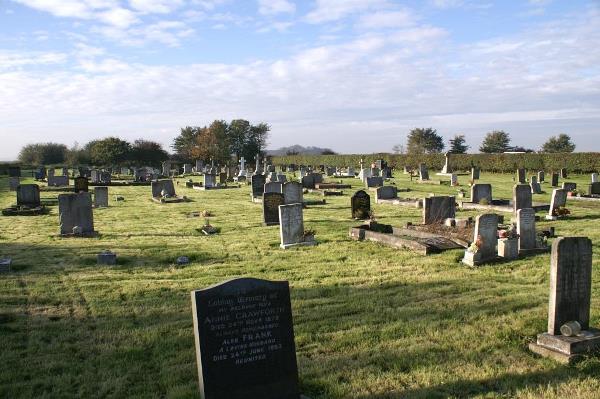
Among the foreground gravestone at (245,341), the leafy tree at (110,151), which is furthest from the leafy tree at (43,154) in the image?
the foreground gravestone at (245,341)

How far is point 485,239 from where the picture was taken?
39.6ft

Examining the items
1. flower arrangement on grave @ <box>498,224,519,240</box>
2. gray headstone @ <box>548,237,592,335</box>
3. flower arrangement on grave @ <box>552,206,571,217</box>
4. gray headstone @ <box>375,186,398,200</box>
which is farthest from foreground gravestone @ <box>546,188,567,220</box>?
gray headstone @ <box>548,237,592,335</box>

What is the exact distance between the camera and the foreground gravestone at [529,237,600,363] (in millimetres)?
6684

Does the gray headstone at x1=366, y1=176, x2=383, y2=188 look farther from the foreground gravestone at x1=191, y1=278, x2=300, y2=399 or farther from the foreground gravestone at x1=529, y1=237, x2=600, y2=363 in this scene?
the foreground gravestone at x1=191, y1=278, x2=300, y2=399

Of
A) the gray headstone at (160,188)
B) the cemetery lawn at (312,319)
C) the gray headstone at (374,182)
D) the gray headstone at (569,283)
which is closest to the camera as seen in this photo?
the cemetery lawn at (312,319)

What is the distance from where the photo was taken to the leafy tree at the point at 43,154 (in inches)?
3440

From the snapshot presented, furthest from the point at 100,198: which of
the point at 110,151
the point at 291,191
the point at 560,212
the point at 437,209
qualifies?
the point at 110,151

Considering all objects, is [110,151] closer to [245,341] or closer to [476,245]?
[476,245]

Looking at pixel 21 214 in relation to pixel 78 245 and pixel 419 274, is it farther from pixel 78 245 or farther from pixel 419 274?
pixel 419 274

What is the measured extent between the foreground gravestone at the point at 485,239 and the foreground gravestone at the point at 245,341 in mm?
7234

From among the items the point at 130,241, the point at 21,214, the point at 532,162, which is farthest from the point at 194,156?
the point at 130,241

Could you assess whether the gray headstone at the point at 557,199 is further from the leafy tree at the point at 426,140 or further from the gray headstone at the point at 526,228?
the leafy tree at the point at 426,140

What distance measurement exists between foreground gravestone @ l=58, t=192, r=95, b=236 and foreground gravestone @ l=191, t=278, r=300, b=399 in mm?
12378

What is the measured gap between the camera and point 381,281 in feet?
33.6
